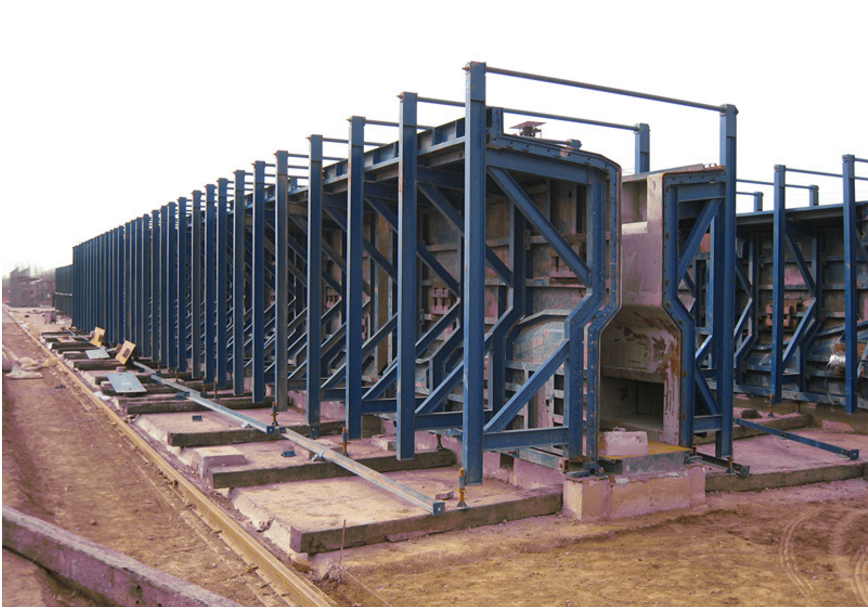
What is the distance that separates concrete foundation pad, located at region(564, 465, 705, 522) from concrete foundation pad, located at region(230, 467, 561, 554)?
27 cm

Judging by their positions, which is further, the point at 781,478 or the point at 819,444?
the point at 819,444

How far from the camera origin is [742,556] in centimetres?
655

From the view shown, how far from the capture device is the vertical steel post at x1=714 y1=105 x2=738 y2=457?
29.1 ft

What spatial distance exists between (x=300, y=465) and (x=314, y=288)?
315 centimetres

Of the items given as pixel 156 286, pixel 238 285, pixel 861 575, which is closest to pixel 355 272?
pixel 238 285

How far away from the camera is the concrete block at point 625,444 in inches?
314

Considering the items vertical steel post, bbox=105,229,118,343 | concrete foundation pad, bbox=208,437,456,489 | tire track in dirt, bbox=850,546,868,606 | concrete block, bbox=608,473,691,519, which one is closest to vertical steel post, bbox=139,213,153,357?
vertical steel post, bbox=105,229,118,343

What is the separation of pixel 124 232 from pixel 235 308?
1340cm

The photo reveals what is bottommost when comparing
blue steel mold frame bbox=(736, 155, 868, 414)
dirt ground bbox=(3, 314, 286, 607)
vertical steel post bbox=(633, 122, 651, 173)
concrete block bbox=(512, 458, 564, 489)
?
dirt ground bbox=(3, 314, 286, 607)

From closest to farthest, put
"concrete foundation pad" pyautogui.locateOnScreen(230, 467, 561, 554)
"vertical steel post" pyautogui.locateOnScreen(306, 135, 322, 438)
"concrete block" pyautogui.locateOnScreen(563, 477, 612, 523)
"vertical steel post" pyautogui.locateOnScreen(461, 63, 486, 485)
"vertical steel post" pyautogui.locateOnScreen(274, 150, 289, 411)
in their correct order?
"concrete foundation pad" pyautogui.locateOnScreen(230, 467, 561, 554), "vertical steel post" pyautogui.locateOnScreen(461, 63, 486, 485), "concrete block" pyautogui.locateOnScreen(563, 477, 612, 523), "vertical steel post" pyautogui.locateOnScreen(306, 135, 322, 438), "vertical steel post" pyautogui.locateOnScreen(274, 150, 289, 411)

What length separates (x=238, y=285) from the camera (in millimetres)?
14484

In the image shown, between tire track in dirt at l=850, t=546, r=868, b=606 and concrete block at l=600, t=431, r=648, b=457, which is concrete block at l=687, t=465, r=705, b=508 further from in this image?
tire track in dirt at l=850, t=546, r=868, b=606

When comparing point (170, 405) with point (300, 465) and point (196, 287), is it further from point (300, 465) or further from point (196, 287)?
point (300, 465)

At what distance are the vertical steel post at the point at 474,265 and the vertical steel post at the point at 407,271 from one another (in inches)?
44.4
